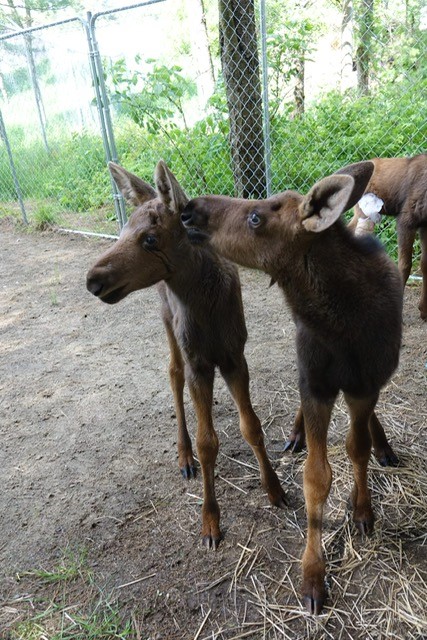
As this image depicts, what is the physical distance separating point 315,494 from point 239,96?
5.94 meters

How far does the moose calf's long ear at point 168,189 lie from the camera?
279 centimetres

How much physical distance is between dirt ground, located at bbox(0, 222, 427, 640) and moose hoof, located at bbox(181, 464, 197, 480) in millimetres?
72

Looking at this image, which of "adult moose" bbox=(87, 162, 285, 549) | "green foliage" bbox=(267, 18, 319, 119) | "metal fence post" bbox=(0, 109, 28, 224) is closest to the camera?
"adult moose" bbox=(87, 162, 285, 549)

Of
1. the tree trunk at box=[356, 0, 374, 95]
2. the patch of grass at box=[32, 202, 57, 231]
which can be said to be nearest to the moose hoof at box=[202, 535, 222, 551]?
the tree trunk at box=[356, 0, 374, 95]

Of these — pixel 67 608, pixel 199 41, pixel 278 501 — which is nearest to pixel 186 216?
pixel 278 501

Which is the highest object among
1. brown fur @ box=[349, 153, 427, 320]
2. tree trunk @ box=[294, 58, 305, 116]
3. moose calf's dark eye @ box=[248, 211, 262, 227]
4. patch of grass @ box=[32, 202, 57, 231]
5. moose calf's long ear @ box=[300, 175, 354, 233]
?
tree trunk @ box=[294, 58, 305, 116]

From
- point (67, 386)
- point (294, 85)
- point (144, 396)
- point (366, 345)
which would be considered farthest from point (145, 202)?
point (294, 85)

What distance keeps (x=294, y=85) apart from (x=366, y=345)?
6.95m

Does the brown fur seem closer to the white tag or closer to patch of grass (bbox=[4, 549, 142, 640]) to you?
the white tag

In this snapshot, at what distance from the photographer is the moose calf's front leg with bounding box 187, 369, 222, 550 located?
3.06m

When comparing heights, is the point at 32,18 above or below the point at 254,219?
above

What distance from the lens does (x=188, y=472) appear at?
3688 millimetres

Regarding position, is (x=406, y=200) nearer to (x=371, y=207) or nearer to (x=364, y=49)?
(x=371, y=207)

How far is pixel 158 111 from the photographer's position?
7.71 m
